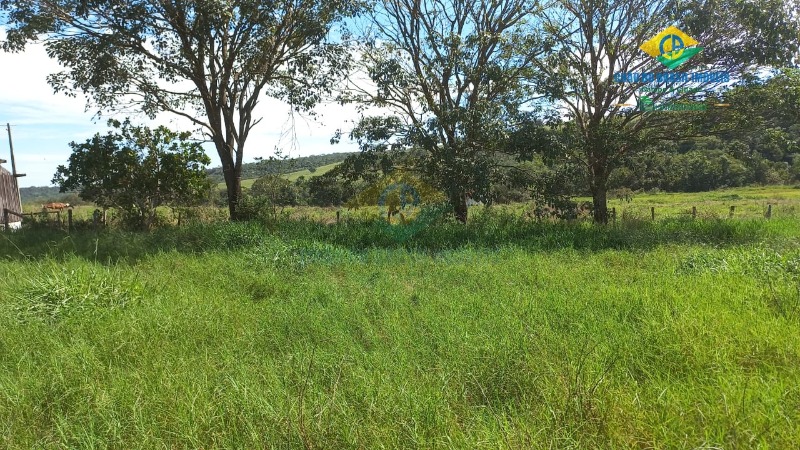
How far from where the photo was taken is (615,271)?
5543mm

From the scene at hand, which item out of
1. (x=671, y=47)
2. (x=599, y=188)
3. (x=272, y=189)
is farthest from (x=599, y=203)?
(x=272, y=189)

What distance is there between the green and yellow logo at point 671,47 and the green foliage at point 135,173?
→ 36.4 ft

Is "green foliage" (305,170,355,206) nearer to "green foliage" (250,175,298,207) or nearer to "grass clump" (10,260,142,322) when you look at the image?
"green foliage" (250,175,298,207)

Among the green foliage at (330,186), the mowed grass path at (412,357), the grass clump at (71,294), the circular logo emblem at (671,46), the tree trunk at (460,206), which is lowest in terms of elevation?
the mowed grass path at (412,357)

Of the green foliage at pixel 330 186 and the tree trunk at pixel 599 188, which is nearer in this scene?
the green foliage at pixel 330 186

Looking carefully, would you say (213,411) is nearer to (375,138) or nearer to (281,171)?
(375,138)

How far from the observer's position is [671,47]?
9844mm

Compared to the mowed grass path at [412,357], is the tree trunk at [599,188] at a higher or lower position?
higher

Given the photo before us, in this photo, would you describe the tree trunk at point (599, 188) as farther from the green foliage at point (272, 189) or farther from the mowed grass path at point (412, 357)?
the green foliage at point (272, 189)

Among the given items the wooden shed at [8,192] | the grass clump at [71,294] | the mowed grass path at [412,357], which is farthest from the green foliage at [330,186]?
the wooden shed at [8,192]

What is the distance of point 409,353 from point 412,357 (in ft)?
0.28

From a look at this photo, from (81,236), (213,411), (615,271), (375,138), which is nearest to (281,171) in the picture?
(375,138)

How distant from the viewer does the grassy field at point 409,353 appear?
2307mm

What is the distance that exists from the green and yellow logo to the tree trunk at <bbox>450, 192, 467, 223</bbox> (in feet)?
17.6
